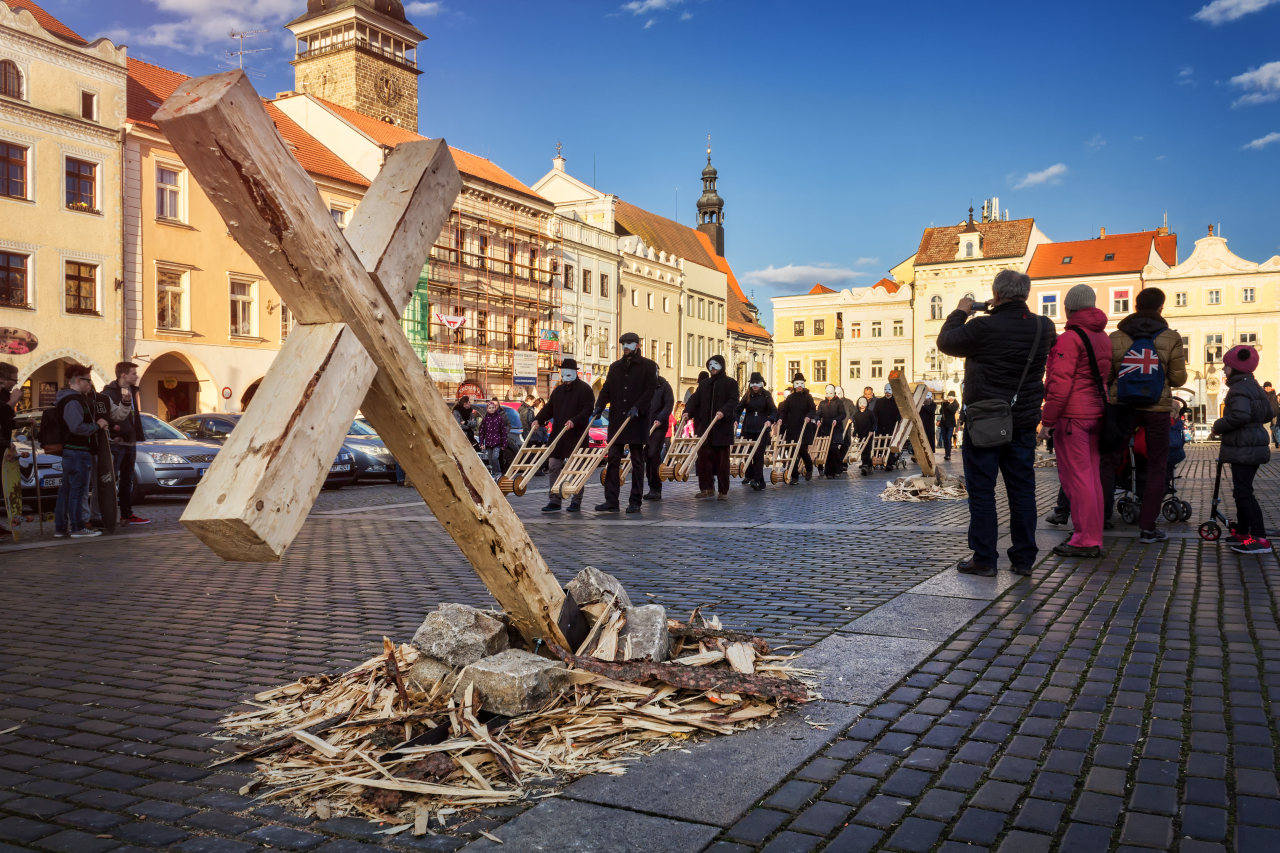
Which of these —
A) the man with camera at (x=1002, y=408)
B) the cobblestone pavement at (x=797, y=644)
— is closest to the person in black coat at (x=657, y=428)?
the cobblestone pavement at (x=797, y=644)

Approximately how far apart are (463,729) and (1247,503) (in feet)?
23.2

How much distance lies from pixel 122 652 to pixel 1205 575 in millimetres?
6530

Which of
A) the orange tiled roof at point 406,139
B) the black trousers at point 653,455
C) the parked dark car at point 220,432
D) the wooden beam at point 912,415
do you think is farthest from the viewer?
the orange tiled roof at point 406,139

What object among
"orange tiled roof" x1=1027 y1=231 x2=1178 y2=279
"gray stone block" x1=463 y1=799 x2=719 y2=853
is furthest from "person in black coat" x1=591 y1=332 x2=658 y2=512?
"orange tiled roof" x1=1027 y1=231 x2=1178 y2=279

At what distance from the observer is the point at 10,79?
28812mm

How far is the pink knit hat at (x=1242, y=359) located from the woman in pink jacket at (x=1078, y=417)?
1102mm

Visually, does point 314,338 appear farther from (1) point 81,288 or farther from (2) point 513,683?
(1) point 81,288

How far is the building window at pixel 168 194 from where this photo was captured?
3275 cm

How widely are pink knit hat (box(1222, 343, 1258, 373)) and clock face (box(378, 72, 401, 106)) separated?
62.3 metres

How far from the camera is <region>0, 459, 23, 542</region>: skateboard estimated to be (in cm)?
1079

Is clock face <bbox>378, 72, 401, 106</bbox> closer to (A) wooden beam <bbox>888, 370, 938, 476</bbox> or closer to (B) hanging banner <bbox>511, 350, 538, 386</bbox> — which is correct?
(B) hanging banner <bbox>511, 350, 538, 386</bbox>

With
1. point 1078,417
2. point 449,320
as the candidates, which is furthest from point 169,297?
point 1078,417

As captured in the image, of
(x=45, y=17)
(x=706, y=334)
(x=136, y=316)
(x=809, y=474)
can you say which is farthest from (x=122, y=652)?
(x=706, y=334)

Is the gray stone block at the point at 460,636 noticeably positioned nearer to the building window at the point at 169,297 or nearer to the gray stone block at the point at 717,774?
the gray stone block at the point at 717,774
